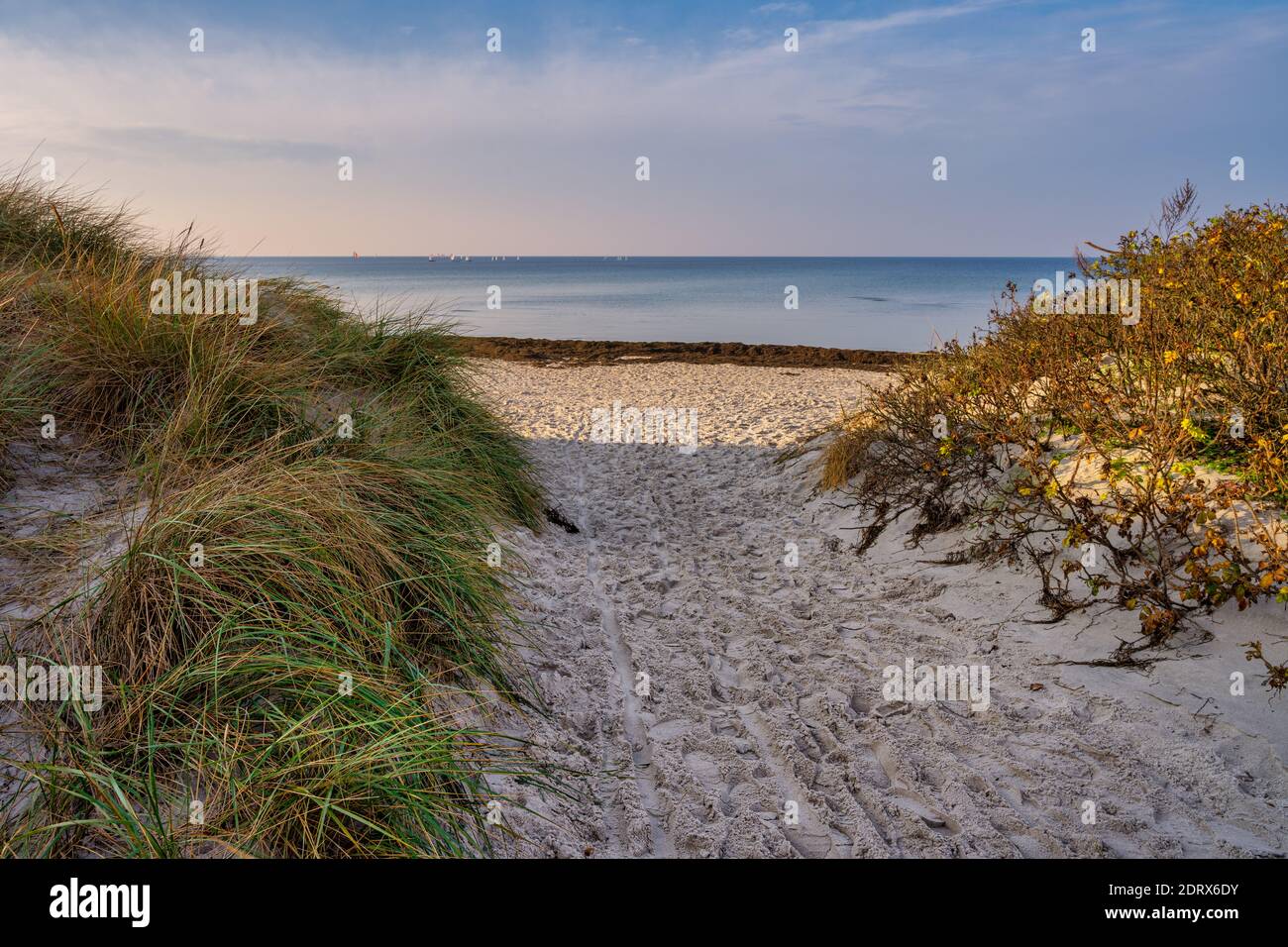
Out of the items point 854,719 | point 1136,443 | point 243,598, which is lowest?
point 854,719

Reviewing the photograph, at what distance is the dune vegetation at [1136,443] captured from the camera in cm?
448

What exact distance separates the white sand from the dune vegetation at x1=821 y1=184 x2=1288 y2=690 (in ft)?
0.82

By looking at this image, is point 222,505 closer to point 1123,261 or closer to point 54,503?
point 54,503

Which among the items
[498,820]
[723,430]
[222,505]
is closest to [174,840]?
[498,820]

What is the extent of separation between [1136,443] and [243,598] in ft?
17.7

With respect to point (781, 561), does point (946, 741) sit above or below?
below

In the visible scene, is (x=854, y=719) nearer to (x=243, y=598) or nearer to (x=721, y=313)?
(x=243, y=598)

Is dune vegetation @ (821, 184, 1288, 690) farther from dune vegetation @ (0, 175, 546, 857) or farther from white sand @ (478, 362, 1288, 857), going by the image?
dune vegetation @ (0, 175, 546, 857)

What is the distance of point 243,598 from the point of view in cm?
316

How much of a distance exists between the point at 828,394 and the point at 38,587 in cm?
1350

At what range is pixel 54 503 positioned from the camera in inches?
157

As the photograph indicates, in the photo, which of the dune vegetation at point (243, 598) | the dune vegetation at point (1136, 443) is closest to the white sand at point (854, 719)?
the dune vegetation at point (1136, 443)

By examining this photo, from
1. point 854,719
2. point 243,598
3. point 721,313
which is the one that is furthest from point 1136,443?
point 721,313

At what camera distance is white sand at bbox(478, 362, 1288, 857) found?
3.12 m
